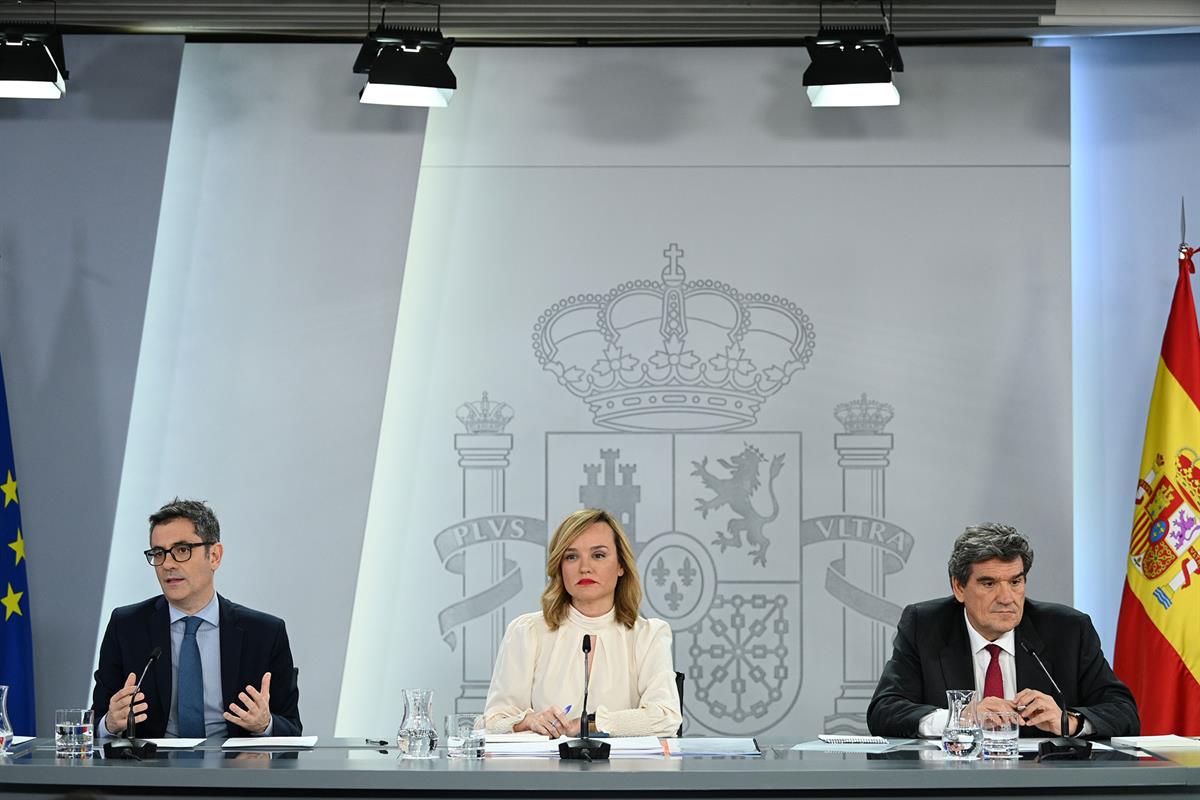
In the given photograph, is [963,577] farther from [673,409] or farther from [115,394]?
[115,394]

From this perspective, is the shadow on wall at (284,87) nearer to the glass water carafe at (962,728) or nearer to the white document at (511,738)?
the white document at (511,738)

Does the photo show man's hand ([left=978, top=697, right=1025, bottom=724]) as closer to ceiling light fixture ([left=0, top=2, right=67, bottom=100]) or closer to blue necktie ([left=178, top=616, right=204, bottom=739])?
blue necktie ([left=178, top=616, right=204, bottom=739])

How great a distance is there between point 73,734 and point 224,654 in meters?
0.73

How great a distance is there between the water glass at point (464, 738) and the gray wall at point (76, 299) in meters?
2.39

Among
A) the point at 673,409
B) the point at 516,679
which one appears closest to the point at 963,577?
the point at 516,679

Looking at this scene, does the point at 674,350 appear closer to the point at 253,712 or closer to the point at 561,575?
the point at 561,575

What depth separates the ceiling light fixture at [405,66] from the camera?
4.76 metres

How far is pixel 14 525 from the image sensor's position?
500cm

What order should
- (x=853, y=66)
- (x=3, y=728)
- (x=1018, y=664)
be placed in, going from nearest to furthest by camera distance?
(x=3, y=728), (x=1018, y=664), (x=853, y=66)

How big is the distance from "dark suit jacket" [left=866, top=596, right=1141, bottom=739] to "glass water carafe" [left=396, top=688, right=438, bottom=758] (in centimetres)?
123

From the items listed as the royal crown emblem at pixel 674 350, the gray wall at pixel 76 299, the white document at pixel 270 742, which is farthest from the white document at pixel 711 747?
the gray wall at pixel 76 299

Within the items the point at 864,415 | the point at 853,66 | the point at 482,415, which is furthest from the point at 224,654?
the point at 853,66

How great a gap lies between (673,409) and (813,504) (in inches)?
24.6

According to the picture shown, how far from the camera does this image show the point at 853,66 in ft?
15.6
